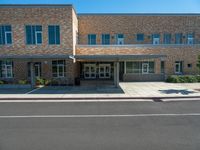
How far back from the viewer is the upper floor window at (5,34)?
18002 millimetres

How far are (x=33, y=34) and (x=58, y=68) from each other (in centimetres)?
471

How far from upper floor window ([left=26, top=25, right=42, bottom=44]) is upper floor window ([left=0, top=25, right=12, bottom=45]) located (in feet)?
6.65

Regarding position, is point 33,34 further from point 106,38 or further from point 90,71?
point 106,38

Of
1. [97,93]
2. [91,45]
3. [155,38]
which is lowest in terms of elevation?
[97,93]

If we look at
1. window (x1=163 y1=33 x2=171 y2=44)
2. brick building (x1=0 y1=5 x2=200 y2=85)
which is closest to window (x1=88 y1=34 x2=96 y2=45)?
brick building (x1=0 y1=5 x2=200 y2=85)

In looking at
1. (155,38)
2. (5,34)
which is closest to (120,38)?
(155,38)

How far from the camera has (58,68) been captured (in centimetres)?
1892

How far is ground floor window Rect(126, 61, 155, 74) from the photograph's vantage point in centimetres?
2217

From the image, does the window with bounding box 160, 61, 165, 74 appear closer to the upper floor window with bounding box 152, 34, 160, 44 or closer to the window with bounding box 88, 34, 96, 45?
the upper floor window with bounding box 152, 34, 160, 44
